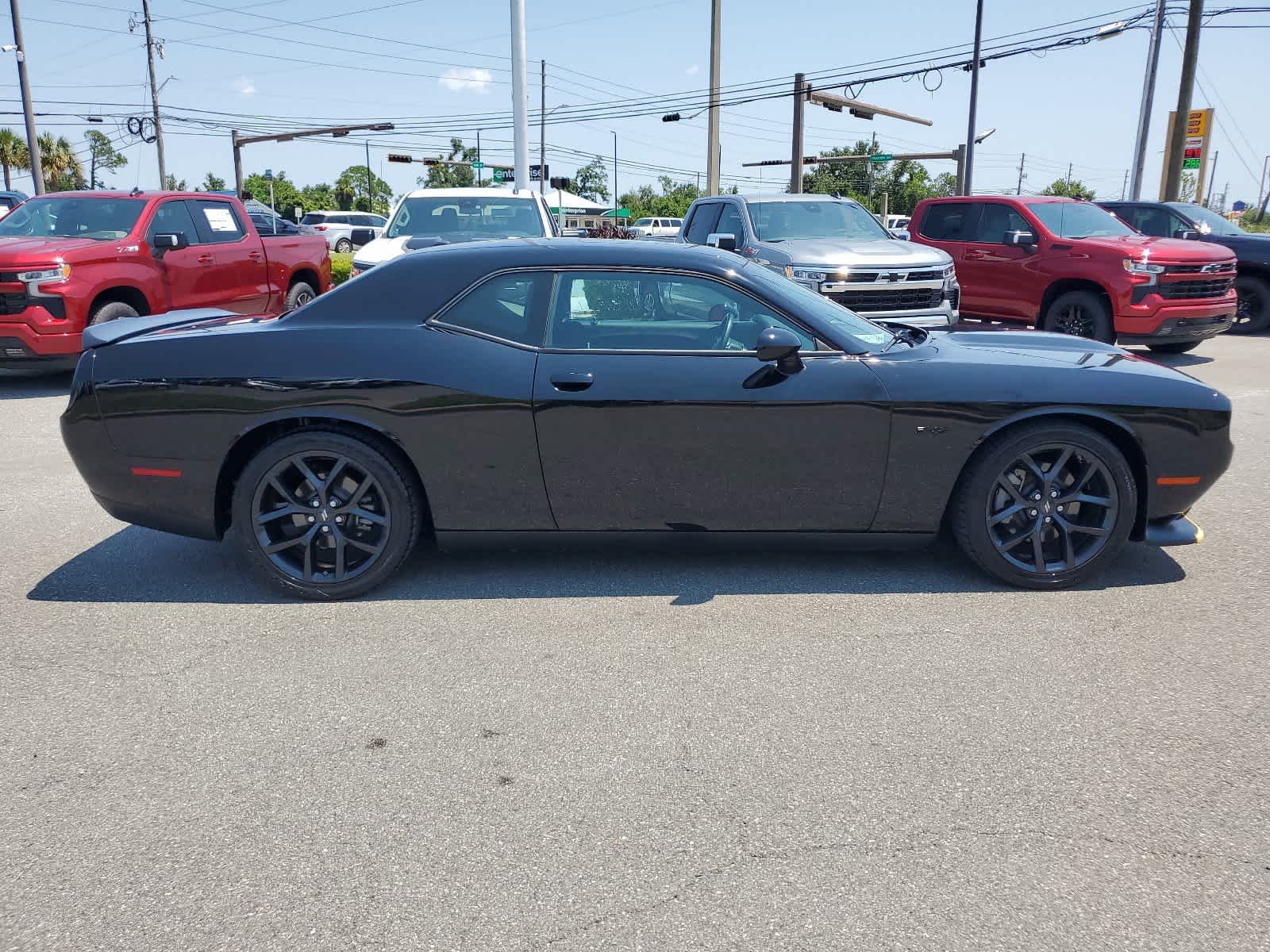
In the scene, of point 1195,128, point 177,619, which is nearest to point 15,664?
point 177,619

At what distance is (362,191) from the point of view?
9112 cm

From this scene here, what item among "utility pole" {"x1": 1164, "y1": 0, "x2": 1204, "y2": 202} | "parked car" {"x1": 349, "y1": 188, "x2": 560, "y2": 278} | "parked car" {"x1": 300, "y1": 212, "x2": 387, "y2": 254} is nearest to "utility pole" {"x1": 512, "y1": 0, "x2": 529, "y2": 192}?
"parked car" {"x1": 349, "y1": 188, "x2": 560, "y2": 278}

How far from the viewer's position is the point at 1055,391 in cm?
426

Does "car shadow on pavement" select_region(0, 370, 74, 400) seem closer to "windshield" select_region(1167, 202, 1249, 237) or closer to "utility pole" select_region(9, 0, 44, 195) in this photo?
"windshield" select_region(1167, 202, 1249, 237)

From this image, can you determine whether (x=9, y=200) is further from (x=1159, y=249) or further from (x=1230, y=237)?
(x=1230, y=237)

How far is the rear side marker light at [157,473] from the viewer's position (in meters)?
4.30

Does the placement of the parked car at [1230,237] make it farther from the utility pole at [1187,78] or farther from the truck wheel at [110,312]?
the truck wheel at [110,312]

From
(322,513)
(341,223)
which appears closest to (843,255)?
(322,513)

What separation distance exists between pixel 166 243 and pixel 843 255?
6.72 m

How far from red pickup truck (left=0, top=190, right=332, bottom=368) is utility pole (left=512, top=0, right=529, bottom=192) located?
5.90m

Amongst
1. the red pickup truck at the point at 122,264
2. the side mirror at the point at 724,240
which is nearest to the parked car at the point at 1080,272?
the side mirror at the point at 724,240

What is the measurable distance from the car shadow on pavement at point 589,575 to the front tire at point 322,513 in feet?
0.52

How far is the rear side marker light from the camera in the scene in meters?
4.30

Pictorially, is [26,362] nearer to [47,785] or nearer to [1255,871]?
[47,785]
